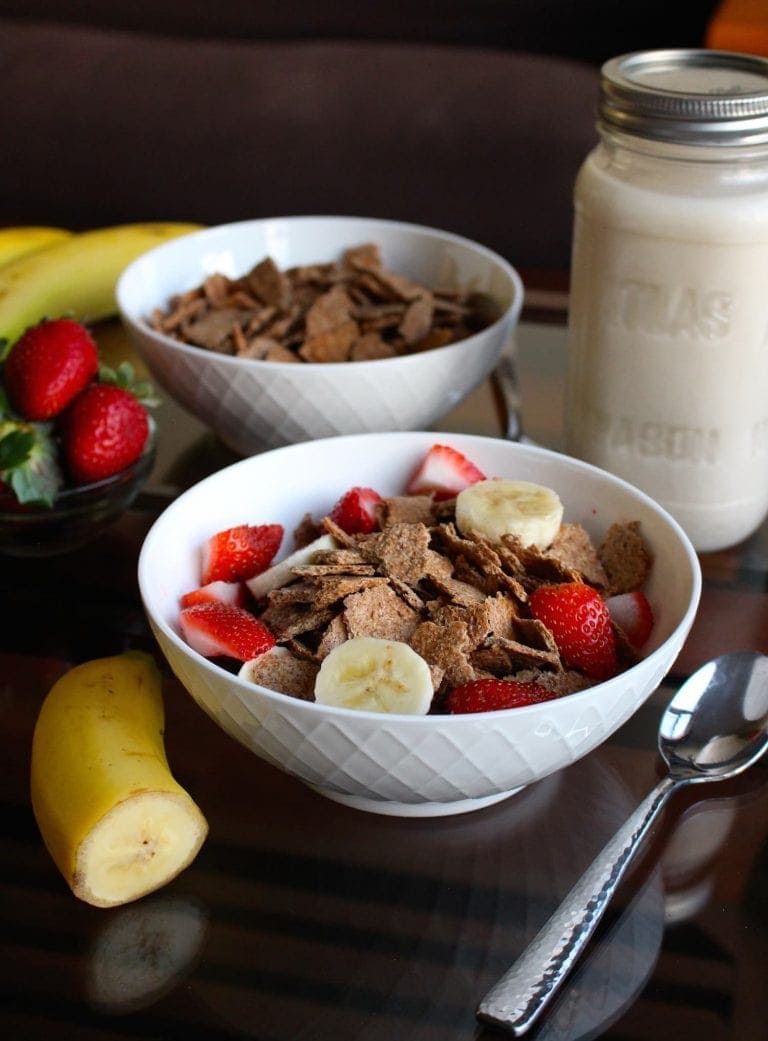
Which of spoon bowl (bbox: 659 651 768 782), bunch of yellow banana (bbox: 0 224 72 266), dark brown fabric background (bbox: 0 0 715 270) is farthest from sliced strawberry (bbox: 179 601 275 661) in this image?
dark brown fabric background (bbox: 0 0 715 270)

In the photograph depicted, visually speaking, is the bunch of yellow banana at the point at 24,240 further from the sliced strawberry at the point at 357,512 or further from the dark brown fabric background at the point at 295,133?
the sliced strawberry at the point at 357,512

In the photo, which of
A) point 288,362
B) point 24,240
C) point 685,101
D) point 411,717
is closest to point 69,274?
point 24,240

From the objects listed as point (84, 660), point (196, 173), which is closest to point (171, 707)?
point (84, 660)

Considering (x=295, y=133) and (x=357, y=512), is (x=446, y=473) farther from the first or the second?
(x=295, y=133)

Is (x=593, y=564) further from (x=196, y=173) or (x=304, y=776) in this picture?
(x=196, y=173)

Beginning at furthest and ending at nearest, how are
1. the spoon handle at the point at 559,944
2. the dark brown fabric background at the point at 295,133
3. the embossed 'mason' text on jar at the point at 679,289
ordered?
the dark brown fabric background at the point at 295,133
the embossed 'mason' text on jar at the point at 679,289
the spoon handle at the point at 559,944

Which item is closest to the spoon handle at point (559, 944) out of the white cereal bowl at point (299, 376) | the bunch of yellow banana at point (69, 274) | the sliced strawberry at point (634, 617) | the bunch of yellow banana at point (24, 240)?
the sliced strawberry at point (634, 617)
